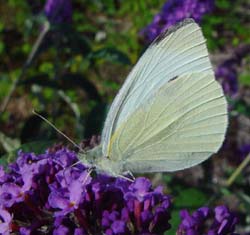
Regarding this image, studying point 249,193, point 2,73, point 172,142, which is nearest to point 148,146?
point 172,142

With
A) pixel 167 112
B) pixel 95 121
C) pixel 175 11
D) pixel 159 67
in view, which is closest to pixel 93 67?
pixel 175 11

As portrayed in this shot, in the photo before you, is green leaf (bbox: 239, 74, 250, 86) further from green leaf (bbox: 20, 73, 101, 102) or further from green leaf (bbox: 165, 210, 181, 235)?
green leaf (bbox: 165, 210, 181, 235)

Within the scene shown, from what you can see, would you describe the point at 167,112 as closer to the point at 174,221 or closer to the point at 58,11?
the point at 174,221

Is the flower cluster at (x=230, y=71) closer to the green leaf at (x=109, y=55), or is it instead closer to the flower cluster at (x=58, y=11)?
the green leaf at (x=109, y=55)

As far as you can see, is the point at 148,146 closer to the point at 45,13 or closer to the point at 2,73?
the point at 45,13

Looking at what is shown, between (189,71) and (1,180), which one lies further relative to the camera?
(189,71)
